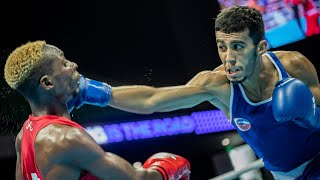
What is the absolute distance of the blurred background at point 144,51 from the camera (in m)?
5.25

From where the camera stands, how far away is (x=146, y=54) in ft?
20.6

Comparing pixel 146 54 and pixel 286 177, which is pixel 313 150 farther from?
pixel 146 54

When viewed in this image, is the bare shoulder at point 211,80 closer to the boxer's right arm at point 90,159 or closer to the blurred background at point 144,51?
the boxer's right arm at point 90,159

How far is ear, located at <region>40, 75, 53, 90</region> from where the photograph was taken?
1.93m

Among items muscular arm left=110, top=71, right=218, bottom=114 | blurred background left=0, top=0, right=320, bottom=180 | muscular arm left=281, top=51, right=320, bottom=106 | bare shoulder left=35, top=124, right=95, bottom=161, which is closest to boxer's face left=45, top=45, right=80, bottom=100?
bare shoulder left=35, top=124, right=95, bottom=161

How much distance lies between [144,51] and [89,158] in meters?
4.51

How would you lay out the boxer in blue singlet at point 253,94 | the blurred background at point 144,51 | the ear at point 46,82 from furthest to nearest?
1. the blurred background at point 144,51
2. the boxer in blue singlet at point 253,94
3. the ear at point 46,82

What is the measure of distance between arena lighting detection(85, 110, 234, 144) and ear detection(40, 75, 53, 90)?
139 inches

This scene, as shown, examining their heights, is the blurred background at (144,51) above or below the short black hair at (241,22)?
below

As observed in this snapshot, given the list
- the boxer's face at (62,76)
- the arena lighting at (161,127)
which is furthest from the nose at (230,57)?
the arena lighting at (161,127)

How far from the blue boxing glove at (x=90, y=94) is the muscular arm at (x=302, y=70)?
94 centimetres

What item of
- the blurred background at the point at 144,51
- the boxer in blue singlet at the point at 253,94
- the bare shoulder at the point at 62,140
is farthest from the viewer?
the blurred background at the point at 144,51

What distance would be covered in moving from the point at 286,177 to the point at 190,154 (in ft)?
13.1

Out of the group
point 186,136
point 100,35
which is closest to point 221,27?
point 100,35
